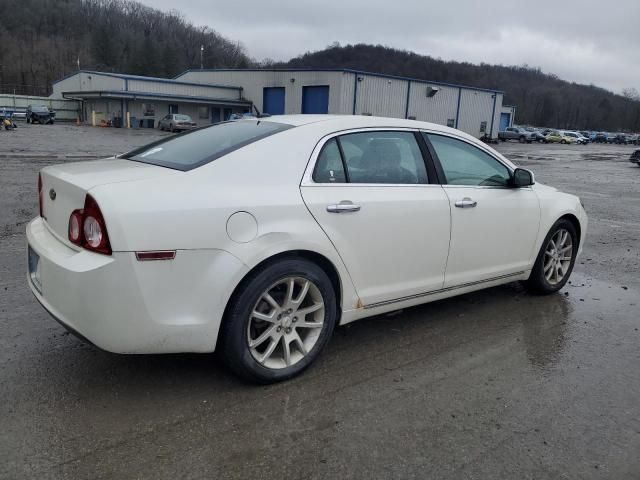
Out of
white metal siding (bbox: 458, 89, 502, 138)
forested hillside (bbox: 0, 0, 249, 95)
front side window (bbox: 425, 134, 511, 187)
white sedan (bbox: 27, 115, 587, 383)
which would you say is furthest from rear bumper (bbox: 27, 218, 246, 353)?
forested hillside (bbox: 0, 0, 249, 95)

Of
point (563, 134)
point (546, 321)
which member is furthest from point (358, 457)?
point (563, 134)

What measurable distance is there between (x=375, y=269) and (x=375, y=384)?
741 millimetres

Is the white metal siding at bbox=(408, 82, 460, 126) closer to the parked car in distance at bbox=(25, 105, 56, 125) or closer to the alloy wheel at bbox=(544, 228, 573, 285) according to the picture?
the parked car in distance at bbox=(25, 105, 56, 125)

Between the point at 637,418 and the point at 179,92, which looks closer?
the point at 637,418

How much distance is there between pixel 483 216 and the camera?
426 cm

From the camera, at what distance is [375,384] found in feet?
11.1

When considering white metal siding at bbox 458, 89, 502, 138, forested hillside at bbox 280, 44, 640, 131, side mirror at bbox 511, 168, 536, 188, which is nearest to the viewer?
side mirror at bbox 511, 168, 536, 188

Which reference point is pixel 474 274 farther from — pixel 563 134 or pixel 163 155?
pixel 563 134

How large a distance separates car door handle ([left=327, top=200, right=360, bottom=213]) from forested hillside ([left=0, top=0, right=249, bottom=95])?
343 feet

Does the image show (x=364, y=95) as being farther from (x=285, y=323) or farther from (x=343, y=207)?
(x=285, y=323)

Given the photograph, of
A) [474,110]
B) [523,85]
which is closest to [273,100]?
[474,110]

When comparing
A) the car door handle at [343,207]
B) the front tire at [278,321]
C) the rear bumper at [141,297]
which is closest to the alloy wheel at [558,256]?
the car door handle at [343,207]

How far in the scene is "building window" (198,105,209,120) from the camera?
53906mm

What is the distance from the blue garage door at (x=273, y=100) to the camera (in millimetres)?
48169
